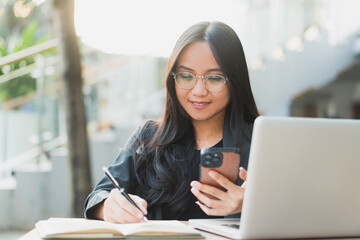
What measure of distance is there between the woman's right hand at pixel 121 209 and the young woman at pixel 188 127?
0.13 m

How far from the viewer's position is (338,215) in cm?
120

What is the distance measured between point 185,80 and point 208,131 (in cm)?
28

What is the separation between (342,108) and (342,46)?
126 cm

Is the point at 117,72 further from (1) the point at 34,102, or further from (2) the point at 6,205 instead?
(2) the point at 6,205

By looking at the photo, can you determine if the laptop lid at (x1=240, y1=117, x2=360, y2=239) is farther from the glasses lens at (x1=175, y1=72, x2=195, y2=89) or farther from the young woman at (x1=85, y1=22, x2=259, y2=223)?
the glasses lens at (x1=175, y1=72, x2=195, y2=89)

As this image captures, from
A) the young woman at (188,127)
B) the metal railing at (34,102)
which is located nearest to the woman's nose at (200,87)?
the young woman at (188,127)

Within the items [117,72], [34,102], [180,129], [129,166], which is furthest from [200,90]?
[117,72]

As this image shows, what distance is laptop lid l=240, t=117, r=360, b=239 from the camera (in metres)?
1.09

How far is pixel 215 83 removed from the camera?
1.76m

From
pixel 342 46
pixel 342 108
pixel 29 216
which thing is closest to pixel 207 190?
pixel 29 216

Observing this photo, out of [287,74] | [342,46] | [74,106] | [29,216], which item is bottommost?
[29,216]

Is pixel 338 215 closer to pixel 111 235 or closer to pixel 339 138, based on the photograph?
pixel 339 138

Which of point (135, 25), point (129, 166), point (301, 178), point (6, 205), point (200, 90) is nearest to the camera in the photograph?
point (301, 178)

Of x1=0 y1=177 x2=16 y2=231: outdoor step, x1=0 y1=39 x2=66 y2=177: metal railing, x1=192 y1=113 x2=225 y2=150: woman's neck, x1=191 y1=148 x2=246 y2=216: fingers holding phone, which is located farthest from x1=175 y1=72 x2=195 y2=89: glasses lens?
x1=0 y1=177 x2=16 y2=231: outdoor step
